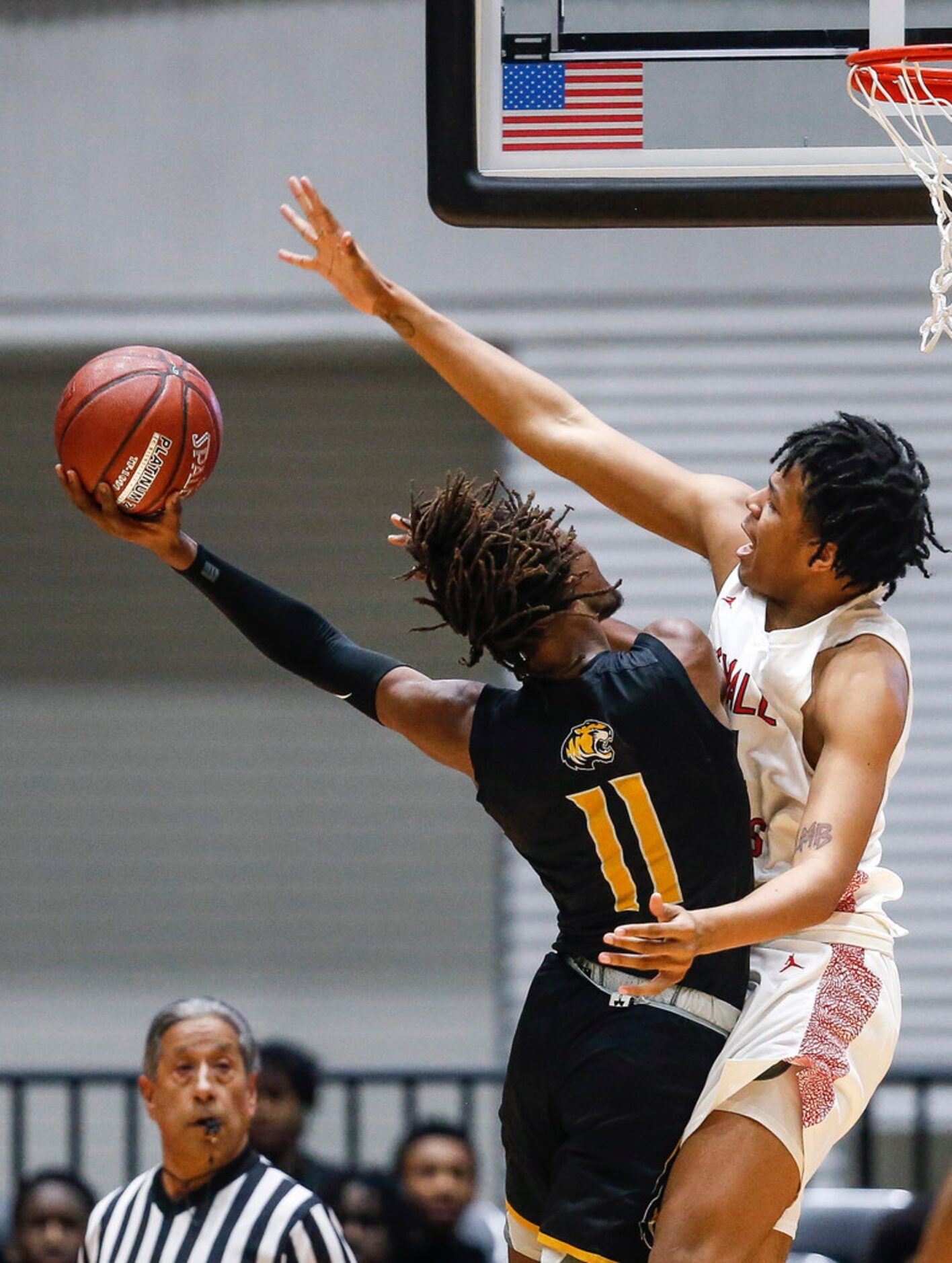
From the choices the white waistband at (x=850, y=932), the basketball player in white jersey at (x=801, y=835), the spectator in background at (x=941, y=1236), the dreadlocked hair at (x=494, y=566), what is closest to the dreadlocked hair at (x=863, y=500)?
the basketball player in white jersey at (x=801, y=835)

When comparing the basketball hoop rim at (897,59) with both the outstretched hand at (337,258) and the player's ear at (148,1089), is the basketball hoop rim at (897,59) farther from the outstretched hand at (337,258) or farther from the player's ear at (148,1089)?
the player's ear at (148,1089)

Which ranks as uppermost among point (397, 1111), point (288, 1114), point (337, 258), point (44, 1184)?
point (337, 258)

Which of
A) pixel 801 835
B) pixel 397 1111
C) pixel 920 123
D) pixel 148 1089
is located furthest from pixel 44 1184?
pixel 920 123

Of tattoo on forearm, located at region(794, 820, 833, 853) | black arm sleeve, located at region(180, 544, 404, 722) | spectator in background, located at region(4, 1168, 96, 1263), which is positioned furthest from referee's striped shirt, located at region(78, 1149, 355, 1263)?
tattoo on forearm, located at region(794, 820, 833, 853)

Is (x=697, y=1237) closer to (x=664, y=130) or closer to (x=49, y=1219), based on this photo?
(x=664, y=130)

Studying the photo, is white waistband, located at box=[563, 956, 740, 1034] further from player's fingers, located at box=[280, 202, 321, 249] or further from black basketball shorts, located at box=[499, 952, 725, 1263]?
player's fingers, located at box=[280, 202, 321, 249]

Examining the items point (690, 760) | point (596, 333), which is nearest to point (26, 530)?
point (596, 333)

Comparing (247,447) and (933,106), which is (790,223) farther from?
(247,447)

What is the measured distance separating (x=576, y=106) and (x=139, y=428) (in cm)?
134

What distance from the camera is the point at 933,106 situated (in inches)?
145

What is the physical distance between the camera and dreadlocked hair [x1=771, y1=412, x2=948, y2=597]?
2953 millimetres

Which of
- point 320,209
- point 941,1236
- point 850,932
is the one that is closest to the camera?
point 850,932

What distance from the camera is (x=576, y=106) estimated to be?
12.6 feet

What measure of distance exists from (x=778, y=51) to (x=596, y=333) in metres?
3.26
